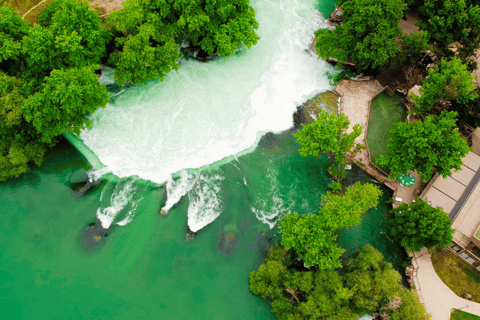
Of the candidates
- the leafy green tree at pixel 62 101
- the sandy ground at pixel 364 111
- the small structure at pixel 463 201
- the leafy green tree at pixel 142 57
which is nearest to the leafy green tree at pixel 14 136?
the leafy green tree at pixel 62 101

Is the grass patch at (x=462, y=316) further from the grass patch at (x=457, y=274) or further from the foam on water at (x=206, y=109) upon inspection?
the foam on water at (x=206, y=109)

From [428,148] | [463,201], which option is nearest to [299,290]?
[428,148]

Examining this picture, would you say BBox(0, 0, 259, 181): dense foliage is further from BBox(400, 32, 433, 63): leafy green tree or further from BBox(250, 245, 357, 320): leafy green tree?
BBox(250, 245, 357, 320): leafy green tree

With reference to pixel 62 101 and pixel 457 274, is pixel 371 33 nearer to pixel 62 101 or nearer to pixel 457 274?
pixel 457 274

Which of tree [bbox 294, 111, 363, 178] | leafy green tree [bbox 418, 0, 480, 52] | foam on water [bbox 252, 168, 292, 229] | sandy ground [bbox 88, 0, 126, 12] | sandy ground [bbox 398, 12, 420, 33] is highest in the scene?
leafy green tree [bbox 418, 0, 480, 52]

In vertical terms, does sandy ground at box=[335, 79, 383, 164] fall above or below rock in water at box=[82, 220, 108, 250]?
above

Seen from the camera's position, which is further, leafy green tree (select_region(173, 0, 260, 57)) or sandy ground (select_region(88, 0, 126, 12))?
sandy ground (select_region(88, 0, 126, 12))

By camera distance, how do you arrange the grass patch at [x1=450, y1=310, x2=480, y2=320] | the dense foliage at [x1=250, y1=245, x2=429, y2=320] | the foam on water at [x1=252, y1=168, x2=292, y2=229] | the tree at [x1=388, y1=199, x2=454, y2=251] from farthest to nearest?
the foam on water at [x1=252, y1=168, x2=292, y2=229] → the grass patch at [x1=450, y1=310, x2=480, y2=320] → the tree at [x1=388, y1=199, x2=454, y2=251] → the dense foliage at [x1=250, y1=245, x2=429, y2=320]

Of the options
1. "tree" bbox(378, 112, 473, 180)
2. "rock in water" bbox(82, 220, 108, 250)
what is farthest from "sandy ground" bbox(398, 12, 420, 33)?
"rock in water" bbox(82, 220, 108, 250)

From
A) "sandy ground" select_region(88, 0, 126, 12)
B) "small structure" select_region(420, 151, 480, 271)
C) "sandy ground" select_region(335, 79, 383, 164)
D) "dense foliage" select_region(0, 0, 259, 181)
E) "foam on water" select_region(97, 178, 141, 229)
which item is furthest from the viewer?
"sandy ground" select_region(88, 0, 126, 12)
